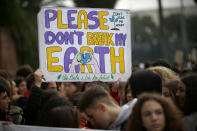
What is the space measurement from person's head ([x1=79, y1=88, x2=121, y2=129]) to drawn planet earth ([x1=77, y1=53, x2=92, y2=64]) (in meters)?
1.56

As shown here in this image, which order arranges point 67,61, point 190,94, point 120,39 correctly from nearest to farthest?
point 190,94, point 67,61, point 120,39

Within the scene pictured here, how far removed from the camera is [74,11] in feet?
17.5

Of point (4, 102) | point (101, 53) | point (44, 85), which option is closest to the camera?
point (4, 102)

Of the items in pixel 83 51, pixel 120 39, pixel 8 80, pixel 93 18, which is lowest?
pixel 8 80

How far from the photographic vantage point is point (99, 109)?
3553 millimetres

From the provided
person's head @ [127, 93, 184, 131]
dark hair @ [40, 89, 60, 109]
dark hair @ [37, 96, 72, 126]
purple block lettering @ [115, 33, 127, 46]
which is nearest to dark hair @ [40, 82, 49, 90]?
dark hair @ [40, 89, 60, 109]

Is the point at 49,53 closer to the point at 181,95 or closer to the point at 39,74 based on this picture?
the point at 39,74

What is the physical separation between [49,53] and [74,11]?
640mm

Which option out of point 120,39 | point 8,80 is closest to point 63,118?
point 120,39

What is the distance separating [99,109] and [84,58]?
175cm

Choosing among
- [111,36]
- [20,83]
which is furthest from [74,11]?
[20,83]

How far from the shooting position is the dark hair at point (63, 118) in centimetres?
384

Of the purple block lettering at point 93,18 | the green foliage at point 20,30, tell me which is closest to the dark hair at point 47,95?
the purple block lettering at point 93,18

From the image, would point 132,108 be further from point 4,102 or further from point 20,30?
point 20,30
